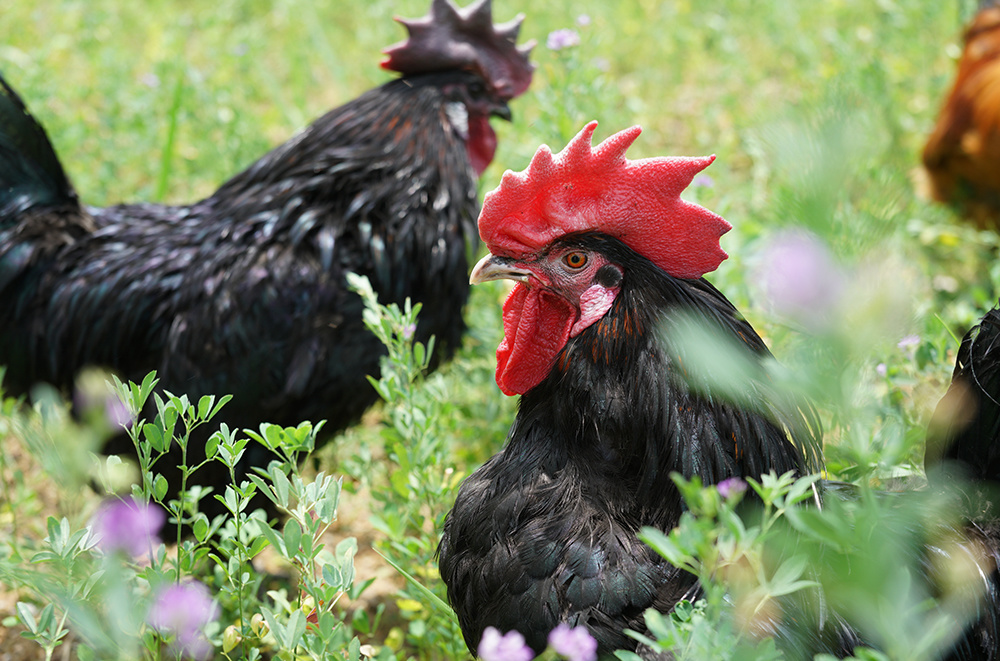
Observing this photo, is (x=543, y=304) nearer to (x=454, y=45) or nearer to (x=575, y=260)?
(x=575, y=260)

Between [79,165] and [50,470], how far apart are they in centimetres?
402

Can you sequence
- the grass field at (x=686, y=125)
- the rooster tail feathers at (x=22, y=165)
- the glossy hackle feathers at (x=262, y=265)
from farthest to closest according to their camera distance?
1. the rooster tail feathers at (x=22, y=165)
2. the glossy hackle feathers at (x=262, y=265)
3. the grass field at (x=686, y=125)

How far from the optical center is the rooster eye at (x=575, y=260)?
6.07ft

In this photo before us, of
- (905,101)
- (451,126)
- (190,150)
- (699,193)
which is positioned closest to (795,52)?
(905,101)

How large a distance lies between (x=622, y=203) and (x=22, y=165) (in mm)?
2586

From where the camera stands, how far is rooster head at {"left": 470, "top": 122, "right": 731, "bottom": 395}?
183 cm

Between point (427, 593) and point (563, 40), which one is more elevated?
point (563, 40)

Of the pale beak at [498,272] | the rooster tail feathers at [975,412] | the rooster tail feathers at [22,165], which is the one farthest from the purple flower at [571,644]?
the rooster tail feathers at [22,165]

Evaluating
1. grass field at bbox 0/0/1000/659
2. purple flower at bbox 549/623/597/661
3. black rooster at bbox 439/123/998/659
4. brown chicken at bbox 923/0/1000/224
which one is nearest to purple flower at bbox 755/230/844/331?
grass field at bbox 0/0/1000/659

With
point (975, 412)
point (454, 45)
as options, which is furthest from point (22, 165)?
point (975, 412)

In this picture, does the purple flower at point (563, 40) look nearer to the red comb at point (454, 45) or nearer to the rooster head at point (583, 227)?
the red comb at point (454, 45)

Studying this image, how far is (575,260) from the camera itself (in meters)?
1.86

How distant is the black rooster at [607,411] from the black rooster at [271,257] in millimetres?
1159

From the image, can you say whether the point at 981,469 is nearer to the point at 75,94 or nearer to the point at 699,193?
the point at 699,193
